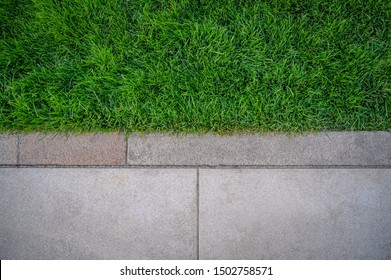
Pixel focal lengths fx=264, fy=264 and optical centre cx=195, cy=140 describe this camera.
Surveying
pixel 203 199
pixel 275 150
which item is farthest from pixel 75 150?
pixel 275 150

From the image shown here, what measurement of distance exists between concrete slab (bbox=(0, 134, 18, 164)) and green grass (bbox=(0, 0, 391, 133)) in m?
0.14

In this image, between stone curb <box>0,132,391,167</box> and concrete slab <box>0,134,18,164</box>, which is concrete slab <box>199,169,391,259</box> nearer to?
stone curb <box>0,132,391,167</box>

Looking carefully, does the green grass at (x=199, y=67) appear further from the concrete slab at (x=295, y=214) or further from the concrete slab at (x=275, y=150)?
the concrete slab at (x=295, y=214)

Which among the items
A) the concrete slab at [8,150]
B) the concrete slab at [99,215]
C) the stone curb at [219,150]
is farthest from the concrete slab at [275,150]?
the concrete slab at [8,150]

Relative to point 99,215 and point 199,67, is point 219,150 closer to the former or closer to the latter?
point 199,67

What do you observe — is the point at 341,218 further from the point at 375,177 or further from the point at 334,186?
the point at 375,177

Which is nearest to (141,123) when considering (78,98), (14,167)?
(78,98)

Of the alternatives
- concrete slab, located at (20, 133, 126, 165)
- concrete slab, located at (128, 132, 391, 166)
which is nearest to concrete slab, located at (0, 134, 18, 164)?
concrete slab, located at (20, 133, 126, 165)

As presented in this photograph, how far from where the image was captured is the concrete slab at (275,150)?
6.89 ft

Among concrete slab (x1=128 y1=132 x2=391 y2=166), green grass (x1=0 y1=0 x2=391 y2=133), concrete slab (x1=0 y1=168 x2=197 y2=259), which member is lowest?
concrete slab (x1=0 y1=168 x2=197 y2=259)

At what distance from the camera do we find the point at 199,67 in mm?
2178

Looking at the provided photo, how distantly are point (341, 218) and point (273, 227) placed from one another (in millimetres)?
535

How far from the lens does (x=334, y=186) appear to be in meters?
2.08

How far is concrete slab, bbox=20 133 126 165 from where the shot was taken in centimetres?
214
